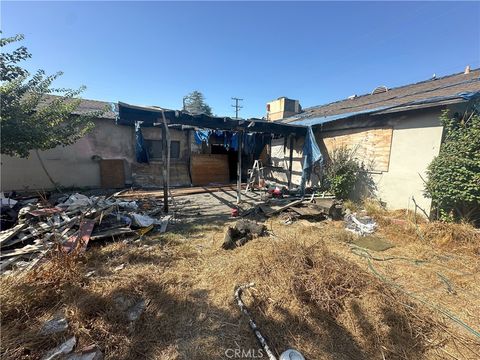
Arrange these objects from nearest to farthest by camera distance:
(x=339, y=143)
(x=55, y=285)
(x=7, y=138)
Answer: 1. (x=55, y=285)
2. (x=7, y=138)
3. (x=339, y=143)

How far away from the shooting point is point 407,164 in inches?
236

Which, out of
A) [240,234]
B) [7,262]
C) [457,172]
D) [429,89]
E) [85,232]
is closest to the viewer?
[7,262]

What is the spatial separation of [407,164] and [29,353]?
314 inches

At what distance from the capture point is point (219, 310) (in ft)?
8.56

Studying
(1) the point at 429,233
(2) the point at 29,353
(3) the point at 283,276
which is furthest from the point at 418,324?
(2) the point at 29,353

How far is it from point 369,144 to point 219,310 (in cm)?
696

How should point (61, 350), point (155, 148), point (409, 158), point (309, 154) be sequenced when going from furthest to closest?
point (155, 148), point (309, 154), point (409, 158), point (61, 350)

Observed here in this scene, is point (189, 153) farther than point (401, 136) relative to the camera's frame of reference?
Yes

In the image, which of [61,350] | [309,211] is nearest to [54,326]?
[61,350]

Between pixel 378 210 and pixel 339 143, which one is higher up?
pixel 339 143

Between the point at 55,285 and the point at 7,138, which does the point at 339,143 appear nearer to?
the point at 55,285

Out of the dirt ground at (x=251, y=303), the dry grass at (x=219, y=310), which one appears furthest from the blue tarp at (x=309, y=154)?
the dry grass at (x=219, y=310)

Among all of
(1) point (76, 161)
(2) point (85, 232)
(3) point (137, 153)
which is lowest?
(2) point (85, 232)

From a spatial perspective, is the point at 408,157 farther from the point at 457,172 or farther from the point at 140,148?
the point at 140,148
